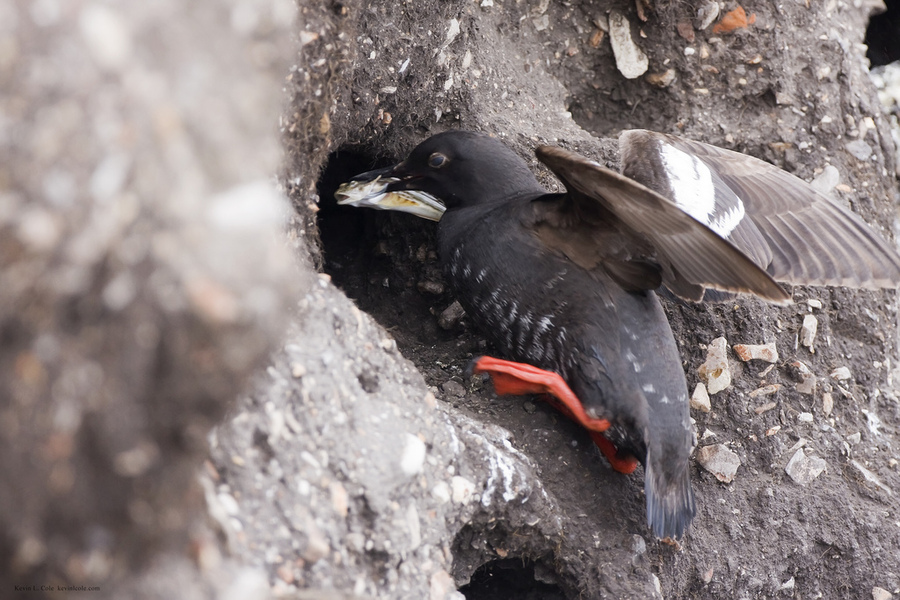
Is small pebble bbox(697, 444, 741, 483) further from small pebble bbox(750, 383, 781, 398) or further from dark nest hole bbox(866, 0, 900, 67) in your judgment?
dark nest hole bbox(866, 0, 900, 67)

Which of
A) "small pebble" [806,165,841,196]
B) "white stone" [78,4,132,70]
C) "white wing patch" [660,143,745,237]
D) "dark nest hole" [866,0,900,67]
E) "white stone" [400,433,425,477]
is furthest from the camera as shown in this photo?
"dark nest hole" [866,0,900,67]

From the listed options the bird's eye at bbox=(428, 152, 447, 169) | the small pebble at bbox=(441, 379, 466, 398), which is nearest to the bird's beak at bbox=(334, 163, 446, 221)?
the bird's eye at bbox=(428, 152, 447, 169)

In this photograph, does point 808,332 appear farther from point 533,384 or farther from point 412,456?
point 412,456

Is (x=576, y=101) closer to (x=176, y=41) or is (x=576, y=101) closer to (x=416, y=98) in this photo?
(x=416, y=98)

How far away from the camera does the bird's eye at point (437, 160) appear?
315 centimetres

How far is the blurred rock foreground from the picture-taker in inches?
44.7

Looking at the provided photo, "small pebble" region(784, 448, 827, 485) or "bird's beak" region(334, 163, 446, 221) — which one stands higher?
"bird's beak" region(334, 163, 446, 221)

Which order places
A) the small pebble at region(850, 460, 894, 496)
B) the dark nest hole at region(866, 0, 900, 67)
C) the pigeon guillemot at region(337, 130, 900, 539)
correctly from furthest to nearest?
the dark nest hole at region(866, 0, 900, 67) < the small pebble at region(850, 460, 894, 496) < the pigeon guillemot at region(337, 130, 900, 539)

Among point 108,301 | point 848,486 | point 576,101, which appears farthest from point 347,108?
point 848,486

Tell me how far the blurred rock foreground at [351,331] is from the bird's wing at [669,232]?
71 centimetres

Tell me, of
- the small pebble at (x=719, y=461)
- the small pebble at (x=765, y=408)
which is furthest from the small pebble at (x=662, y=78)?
the small pebble at (x=719, y=461)

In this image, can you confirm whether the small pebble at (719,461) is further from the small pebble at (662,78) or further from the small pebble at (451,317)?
the small pebble at (662,78)

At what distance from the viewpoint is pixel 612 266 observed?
274 centimetres

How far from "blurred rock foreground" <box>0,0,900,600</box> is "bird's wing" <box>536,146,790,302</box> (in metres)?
0.71
